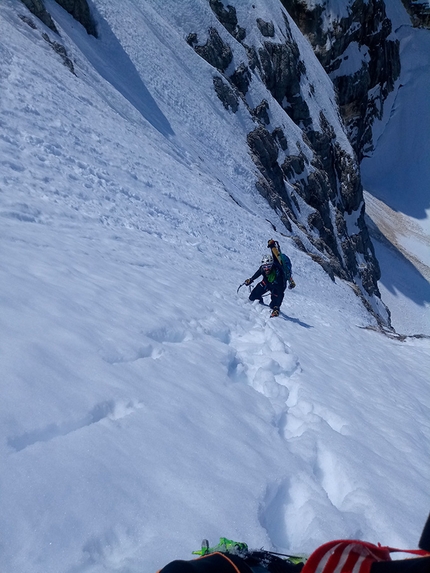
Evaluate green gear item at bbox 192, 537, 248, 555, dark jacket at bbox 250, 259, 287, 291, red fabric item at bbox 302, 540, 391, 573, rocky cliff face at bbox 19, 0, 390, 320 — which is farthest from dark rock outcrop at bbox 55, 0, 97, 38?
red fabric item at bbox 302, 540, 391, 573

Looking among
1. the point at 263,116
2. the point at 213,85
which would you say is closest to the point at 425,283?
the point at 263,116

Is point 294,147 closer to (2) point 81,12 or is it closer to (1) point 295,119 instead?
(1) point 295,119

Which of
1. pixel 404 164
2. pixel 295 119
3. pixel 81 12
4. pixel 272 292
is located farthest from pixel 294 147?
pixel 404 164

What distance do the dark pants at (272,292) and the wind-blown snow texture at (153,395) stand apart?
1.28ft

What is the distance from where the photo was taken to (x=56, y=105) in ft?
40.1

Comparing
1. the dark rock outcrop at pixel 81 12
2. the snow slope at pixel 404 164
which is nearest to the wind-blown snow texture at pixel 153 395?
the dark rock outcrop at pixel 81 12

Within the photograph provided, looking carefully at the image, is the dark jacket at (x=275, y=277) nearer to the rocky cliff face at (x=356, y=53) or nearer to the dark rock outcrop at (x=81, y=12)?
the dark rock outcrop at (x=81, y=12)

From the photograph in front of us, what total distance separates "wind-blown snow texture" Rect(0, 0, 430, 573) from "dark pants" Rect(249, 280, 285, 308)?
391 millimetres

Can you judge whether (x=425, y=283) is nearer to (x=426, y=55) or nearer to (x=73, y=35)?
(x=73, y=35)

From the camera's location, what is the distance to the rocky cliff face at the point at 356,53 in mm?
51250

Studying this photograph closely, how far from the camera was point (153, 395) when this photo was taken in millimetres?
3537

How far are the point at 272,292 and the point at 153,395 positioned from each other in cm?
653

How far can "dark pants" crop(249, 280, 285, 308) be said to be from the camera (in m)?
9.62

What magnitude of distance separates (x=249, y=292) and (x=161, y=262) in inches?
111
